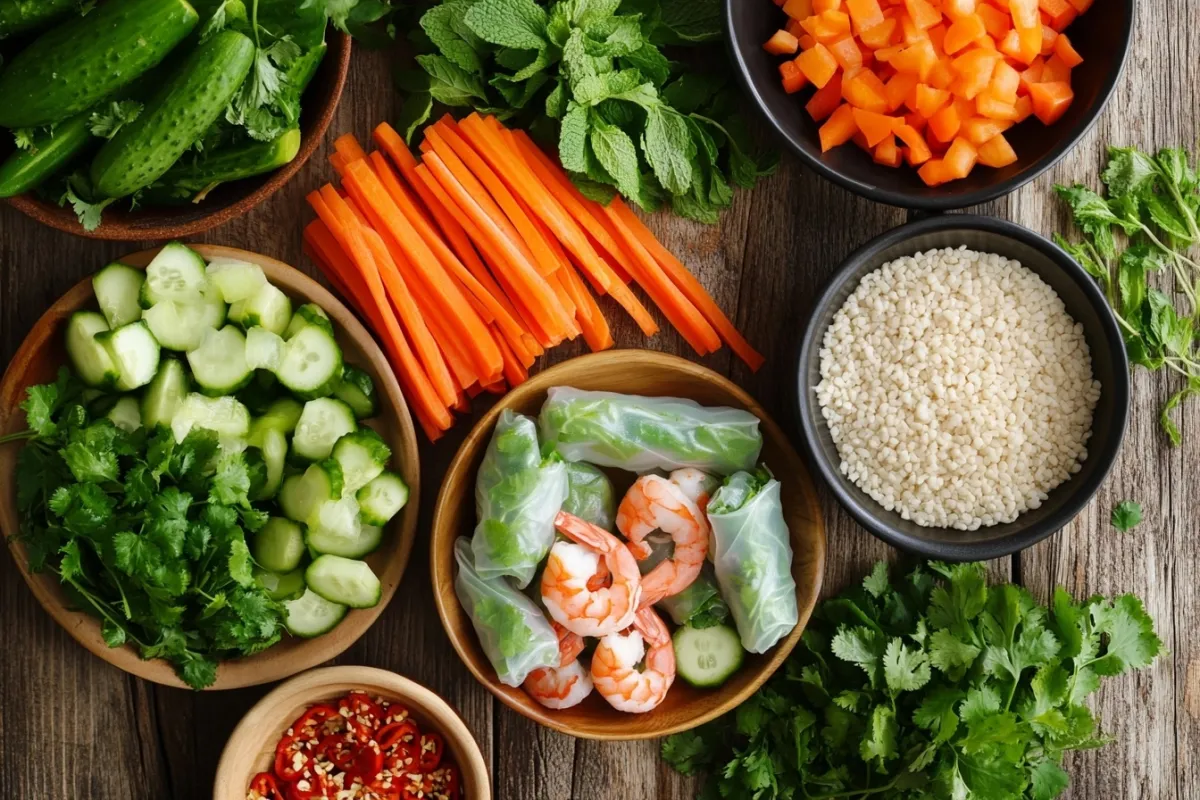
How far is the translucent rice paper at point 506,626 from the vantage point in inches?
91.1

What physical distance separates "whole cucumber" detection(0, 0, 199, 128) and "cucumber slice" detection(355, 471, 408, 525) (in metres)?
0.92

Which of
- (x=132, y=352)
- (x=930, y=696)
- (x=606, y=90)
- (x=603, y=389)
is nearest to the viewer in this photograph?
(x=132, y=352)

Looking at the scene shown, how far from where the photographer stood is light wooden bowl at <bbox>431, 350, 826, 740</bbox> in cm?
236

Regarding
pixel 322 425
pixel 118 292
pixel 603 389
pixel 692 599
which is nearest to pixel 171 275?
pixel 118 292

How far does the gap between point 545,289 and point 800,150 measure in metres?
0.62

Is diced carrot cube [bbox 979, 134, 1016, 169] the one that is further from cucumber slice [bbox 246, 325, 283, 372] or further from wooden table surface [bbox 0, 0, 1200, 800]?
cucumber slice [bbox 246, 325, 283, 372]

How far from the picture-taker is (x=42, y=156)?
2.05 metres

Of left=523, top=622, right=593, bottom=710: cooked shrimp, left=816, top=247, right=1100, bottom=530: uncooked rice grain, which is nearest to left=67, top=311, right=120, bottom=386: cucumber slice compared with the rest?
left=523, top=622, right=593, bottom=710: cooked shrimp

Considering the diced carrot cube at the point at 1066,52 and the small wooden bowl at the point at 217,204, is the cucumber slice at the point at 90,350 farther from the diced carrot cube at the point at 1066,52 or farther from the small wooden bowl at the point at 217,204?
the diced carrot cube at the point at 1066,52

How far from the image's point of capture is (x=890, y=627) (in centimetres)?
245

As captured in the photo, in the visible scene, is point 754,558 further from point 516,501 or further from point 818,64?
point 818,64

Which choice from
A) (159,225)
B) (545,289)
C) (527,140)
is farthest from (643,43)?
(159,225)

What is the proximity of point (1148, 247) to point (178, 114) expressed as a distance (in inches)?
86.2

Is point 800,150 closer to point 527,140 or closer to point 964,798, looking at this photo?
point 527,140
